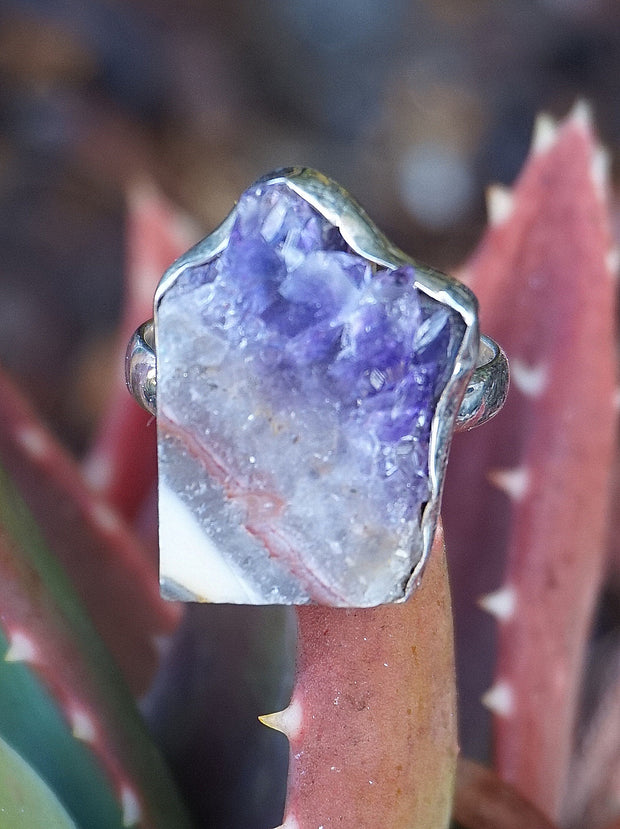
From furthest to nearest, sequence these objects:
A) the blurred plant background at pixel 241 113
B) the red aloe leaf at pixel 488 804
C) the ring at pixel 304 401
A: the blurred plant background at pixel 241 113, the red aloe leaf at pixel 488 804, the ring at pixel 304 401

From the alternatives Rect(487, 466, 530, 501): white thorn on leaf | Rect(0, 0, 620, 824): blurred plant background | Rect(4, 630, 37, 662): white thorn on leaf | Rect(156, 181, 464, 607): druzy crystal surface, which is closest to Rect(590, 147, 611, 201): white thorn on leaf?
Rect(487, 466, 530, 501): white thorn on leaf

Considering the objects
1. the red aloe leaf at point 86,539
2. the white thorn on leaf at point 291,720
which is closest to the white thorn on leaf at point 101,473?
the red aloe leaf at point 86,539

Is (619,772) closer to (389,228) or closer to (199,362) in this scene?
(199,362)

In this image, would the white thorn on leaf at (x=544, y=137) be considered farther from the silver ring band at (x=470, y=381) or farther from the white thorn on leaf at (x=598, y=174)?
the silver ring band at (x=470, y=381)

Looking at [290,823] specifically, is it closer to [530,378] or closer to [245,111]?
[530,378]

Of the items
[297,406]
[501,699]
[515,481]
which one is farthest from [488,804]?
[297,406]

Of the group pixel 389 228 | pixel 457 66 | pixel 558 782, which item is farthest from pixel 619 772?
pixel 457 66

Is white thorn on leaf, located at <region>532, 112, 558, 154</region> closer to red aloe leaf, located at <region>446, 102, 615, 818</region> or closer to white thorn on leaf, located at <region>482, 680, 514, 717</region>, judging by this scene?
red aloe leaf, located at <region>446, 102, 615, 818</region>
